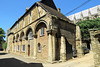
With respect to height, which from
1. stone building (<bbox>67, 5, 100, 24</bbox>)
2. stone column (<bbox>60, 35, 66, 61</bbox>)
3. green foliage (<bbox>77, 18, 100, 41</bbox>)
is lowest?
stone column (<bbox>60, 35, 66, 61</bbox>)

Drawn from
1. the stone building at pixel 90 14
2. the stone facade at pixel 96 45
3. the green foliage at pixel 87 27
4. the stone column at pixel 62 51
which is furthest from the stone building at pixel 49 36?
the stone building at pixel 90 14

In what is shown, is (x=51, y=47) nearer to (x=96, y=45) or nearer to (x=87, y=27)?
(x=96, y=45)

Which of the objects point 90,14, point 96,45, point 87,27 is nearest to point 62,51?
point 96,45

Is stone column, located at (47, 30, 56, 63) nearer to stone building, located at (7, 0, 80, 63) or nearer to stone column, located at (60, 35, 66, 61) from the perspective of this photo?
stone building, located at (7, 0, 80, 63)

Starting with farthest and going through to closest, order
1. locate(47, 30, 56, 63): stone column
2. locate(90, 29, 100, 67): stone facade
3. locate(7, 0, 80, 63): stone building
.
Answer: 1. locate(7, 0, 80, 63): stone building
2. locate(47, 30, 56, 63): stone column
3. locate(90, 29, 100, 67): stone facade

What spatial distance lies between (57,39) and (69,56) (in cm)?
407

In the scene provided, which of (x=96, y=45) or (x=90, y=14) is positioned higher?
(x=90, y=14)

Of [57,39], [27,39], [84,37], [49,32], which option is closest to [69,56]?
[57,39]

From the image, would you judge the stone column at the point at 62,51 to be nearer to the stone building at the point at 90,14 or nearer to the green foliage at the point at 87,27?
the green foliage at the point at 87,27

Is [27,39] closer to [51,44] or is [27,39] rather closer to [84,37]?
[51,44]

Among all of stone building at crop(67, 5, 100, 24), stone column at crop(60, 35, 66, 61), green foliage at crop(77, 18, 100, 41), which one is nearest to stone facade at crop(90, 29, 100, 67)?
stone column at crop(60, 35, 66, 61)

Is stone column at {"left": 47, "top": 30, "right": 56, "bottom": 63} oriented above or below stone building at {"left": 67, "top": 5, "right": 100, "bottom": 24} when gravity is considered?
below

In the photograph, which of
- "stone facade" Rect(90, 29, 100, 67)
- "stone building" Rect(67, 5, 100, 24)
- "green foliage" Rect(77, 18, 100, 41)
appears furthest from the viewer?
"stone building" Rect(67, 5, 100, 24)

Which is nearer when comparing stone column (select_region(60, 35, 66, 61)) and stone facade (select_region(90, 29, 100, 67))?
stone facade (select_region(90, 29, 100, 67))
